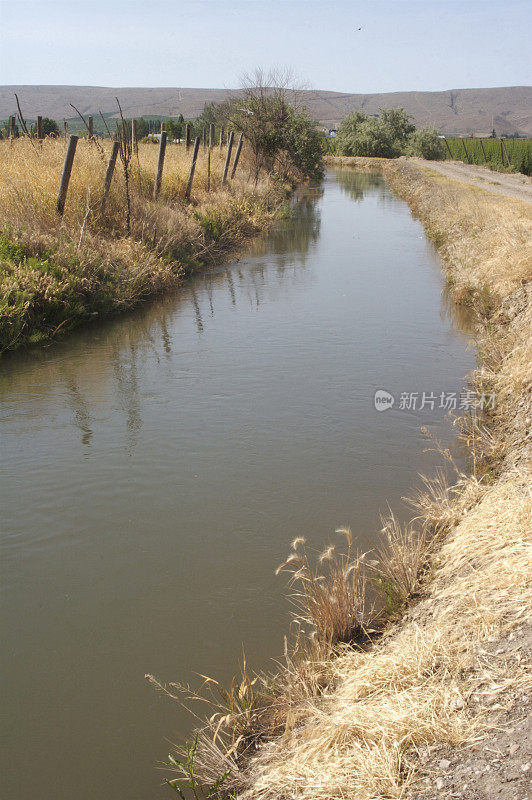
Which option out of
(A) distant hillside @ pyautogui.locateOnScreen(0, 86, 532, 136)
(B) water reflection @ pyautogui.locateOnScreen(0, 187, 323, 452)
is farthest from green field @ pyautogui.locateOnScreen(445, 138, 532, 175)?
(A) distant hillside @ pyautogui.locateOnScreen(0, 86, 532, 136)

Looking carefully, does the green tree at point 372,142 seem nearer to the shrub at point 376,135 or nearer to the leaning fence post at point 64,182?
the shrub at point 376,135

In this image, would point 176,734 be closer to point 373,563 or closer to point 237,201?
point 373,563

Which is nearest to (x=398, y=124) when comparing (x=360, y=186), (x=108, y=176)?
(x=360, y=186)

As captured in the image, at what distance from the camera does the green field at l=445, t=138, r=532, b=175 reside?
1820 inches

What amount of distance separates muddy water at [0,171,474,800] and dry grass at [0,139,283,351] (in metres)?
0.49

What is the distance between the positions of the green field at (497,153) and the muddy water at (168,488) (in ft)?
132

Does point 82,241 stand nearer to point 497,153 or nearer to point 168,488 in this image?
point 168,488

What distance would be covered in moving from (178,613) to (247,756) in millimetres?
1233

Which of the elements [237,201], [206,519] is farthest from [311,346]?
[237,201]

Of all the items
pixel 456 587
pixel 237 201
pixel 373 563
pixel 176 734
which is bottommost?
pixel 176 734

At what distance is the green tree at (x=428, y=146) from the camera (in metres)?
66.4

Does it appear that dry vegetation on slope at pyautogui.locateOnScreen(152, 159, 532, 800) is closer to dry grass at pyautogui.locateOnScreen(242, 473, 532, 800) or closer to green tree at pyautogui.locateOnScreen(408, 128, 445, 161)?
dry grass at pyautogui.locateOnScreen(242, 473, 532, 800)

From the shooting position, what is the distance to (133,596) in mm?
4344

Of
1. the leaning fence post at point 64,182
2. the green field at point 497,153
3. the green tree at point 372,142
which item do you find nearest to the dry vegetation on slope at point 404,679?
the leaning fence post at point 64,182
